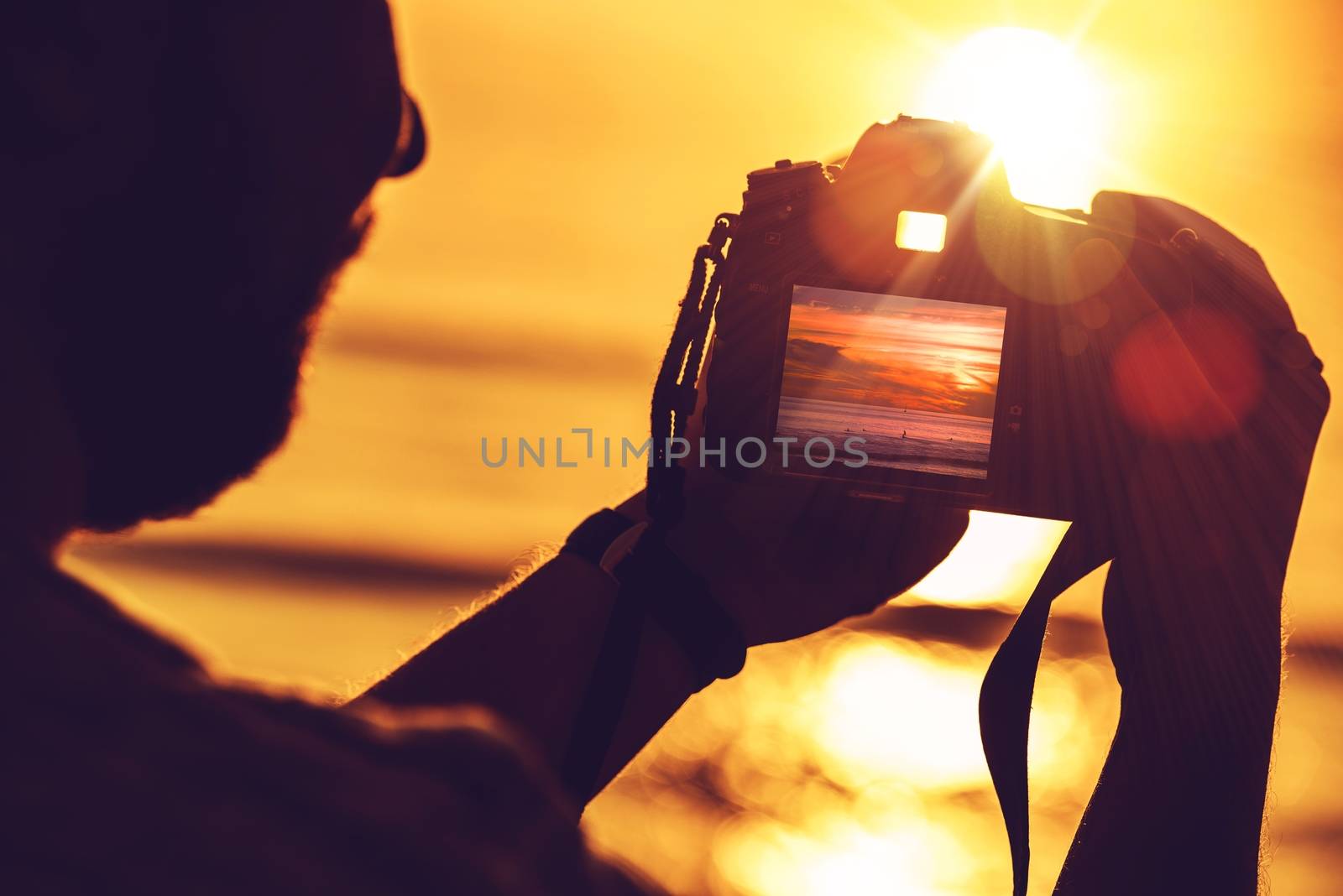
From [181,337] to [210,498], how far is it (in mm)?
136

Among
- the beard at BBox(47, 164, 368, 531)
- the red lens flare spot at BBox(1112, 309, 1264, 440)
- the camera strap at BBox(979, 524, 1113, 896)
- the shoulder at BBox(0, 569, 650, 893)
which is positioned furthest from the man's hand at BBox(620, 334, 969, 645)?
the shoulder at BBox(0, 569, 650, 893)

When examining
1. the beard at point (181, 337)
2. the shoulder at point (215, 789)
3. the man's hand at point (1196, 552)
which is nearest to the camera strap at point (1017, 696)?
the man's hand at point (1196, 552)

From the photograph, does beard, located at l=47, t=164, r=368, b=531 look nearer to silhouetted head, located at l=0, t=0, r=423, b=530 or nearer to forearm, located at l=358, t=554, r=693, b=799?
silhouetted head, located at l=0, t=0, r=423, b=530

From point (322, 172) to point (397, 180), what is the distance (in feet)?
0.43

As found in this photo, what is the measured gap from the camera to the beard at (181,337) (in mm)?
604

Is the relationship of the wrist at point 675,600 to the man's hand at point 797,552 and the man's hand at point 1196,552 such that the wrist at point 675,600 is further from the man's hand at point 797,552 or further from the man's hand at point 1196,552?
the man's hand at point 1196,552

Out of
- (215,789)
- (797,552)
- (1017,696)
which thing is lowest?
(1017,696)

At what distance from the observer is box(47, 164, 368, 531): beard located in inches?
23.8

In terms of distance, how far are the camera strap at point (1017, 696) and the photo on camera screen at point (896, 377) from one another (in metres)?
0.13

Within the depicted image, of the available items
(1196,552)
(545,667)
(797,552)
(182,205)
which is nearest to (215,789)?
(182,205)

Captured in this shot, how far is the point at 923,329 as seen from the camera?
49.5 inches

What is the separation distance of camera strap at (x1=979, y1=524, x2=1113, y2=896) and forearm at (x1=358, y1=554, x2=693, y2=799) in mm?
298

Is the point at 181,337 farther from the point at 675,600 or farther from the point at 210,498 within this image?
the point at 675,600

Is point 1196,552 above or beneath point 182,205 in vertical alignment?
beneath
